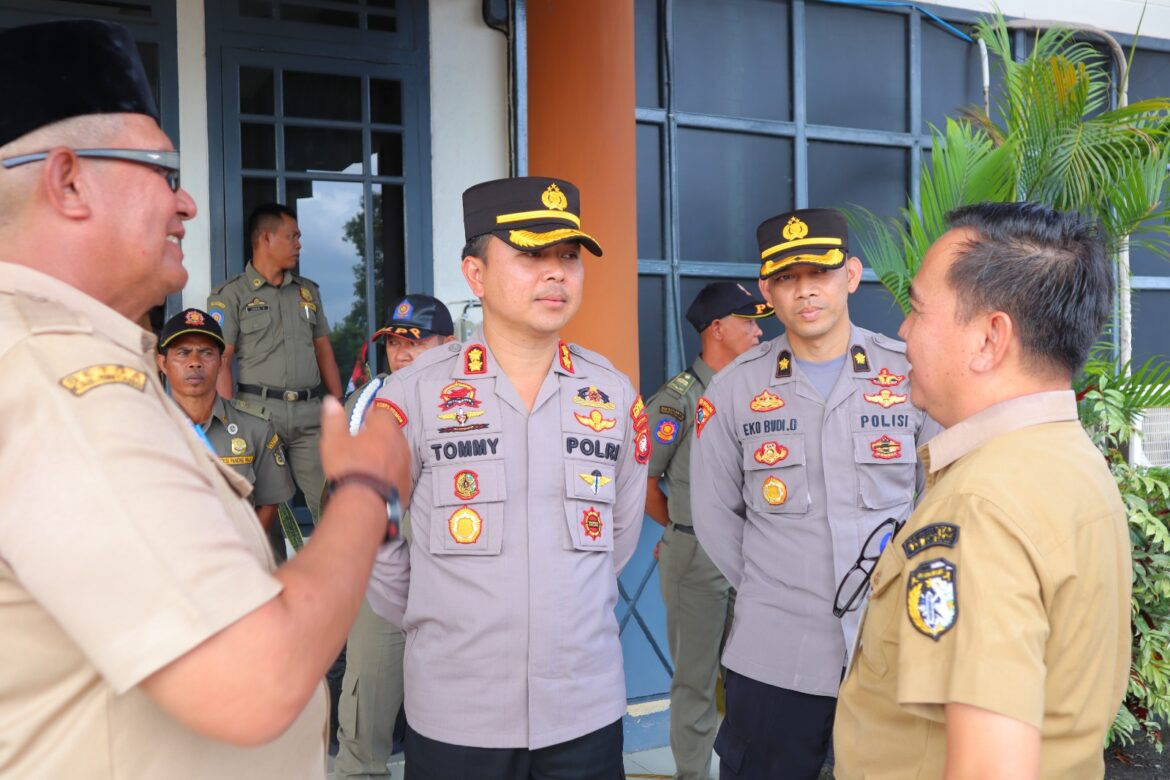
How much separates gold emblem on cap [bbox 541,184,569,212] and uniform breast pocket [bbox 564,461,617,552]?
0.64 m

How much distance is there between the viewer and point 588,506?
2.38 m

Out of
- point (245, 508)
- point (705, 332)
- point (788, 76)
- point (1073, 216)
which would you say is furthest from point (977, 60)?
point (245, 508)

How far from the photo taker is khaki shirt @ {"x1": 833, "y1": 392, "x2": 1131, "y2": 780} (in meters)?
1.28

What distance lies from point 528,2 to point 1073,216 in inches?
149

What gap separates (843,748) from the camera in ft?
5.25

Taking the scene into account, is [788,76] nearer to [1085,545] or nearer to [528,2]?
[528,2]

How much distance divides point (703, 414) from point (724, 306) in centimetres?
148

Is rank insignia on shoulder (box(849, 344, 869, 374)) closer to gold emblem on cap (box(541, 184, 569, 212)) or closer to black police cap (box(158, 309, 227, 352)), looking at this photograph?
gold emblem on cap (box(541, 184, 569, 212))

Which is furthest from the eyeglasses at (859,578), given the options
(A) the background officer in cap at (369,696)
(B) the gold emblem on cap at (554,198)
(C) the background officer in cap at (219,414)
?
(C) the background officer in cap at (219,414)

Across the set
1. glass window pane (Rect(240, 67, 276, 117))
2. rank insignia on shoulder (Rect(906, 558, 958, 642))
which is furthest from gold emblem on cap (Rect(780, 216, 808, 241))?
glass window pane (Rect(240, 67, 276, 117))

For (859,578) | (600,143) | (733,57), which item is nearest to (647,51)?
(733,57)

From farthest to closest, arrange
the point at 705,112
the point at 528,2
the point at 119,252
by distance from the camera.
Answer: the point at 705,112, the point at 528,2, the point at 119,252

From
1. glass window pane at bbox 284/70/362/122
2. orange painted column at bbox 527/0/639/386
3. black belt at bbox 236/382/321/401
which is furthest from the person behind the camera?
black belt at bbox 236/382/321/401

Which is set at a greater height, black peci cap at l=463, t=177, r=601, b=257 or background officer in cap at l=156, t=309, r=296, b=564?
black peci cap at l=463, t=177, r=601, b=257
